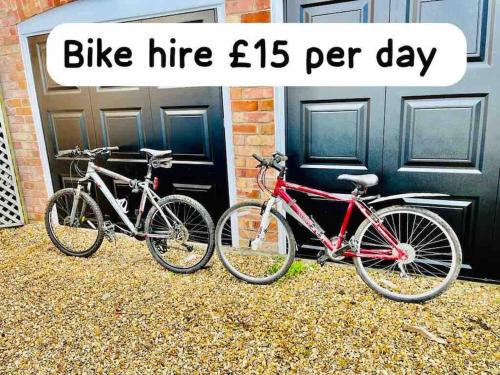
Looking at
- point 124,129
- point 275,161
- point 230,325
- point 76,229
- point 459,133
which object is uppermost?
point 124,129

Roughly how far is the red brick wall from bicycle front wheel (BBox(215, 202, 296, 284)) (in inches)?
11.2

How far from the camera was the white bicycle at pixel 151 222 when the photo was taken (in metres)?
3.06

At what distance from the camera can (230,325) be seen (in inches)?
93.2

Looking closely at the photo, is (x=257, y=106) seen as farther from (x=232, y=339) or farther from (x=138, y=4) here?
(x=232, y=339)

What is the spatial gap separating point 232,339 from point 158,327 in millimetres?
512

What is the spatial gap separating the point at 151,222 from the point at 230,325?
120 cm

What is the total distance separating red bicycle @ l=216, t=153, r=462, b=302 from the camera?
253 centimetres

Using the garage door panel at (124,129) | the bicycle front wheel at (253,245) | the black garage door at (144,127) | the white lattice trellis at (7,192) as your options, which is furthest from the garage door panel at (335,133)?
the white lattice trellis at (7,192)

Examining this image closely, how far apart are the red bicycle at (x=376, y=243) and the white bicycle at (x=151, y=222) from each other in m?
0.33

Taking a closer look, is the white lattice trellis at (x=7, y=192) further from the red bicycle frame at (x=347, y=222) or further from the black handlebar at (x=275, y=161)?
the red bicycle frame at (x=347, y=222)

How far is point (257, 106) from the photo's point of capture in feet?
10.1

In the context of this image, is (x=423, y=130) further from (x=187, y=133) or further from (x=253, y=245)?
(x=187, y=133)

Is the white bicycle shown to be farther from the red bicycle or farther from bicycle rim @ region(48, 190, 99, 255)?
the red bicycle

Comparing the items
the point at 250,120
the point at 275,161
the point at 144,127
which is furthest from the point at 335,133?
the point at 144,127
